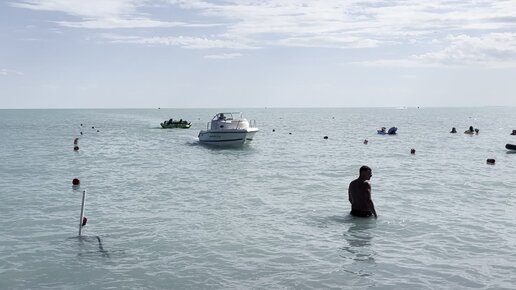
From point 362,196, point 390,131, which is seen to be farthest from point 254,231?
point 390,131

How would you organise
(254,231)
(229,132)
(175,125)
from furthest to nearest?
(175,125)
(229,132)
(254,231)

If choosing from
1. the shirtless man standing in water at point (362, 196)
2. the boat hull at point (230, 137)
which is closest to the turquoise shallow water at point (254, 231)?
the shirtless man standing in water at point (362, 196)

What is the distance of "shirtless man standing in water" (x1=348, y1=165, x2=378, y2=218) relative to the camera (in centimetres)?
1944

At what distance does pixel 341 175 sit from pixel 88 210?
755 inches

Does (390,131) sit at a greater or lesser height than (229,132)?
greater

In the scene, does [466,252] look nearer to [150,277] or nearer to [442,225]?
[442,225]

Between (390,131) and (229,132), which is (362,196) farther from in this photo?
(390,131)

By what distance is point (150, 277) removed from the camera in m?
13.6

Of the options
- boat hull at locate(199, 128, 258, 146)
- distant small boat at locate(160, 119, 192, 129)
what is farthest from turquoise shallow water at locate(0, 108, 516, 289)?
distant small boat at locate(160, 119, 192, 129)

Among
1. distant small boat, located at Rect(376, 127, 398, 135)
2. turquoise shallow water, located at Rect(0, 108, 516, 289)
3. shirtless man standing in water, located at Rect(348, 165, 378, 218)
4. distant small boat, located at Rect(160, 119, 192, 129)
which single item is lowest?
turquoise shallow water, located at Rect(0, 108, 516, 289)

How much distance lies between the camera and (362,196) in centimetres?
2005

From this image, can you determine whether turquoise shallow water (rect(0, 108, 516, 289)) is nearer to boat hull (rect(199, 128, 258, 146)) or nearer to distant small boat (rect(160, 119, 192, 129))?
boat hull (rect(199, 128, 258, 146))

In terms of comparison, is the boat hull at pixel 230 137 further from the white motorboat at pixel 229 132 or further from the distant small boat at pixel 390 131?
the distant small boat at pixel 390 131

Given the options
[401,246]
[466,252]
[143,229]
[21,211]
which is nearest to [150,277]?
[143,229]
